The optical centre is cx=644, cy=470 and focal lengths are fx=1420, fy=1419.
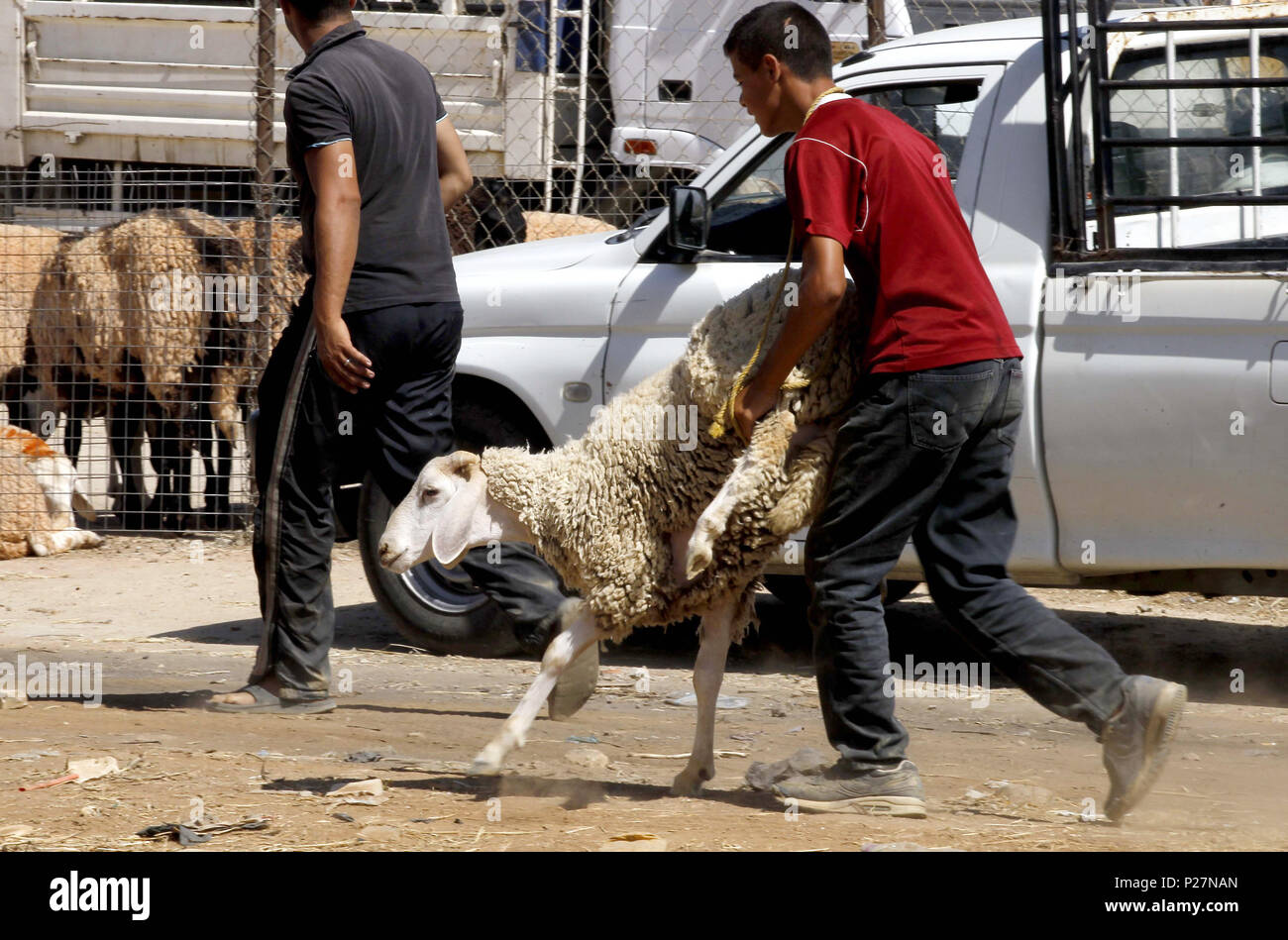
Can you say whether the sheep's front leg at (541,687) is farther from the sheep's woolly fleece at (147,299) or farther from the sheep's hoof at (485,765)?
the sheep's woolly fleece at (147,299)

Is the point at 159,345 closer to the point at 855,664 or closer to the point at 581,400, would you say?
the point at 581,400

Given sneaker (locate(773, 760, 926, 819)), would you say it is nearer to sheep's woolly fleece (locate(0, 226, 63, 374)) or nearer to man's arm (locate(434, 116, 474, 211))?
man's arm (locate(434, 116, 474, 211))

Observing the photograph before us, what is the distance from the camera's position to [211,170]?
959cm

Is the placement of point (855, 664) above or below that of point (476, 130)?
below

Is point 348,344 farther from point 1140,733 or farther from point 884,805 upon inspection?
point 1140,733

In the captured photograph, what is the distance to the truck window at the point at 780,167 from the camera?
5508 millimetres

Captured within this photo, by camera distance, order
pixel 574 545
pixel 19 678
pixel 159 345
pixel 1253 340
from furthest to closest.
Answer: pixel 159 345 → pixel 19 678 → pixel 1253 340 → pixel 574 545

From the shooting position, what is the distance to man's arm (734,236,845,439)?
3477 mm

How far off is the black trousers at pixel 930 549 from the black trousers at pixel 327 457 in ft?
4.76

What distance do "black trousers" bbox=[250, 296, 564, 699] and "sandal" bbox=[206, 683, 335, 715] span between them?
3cm

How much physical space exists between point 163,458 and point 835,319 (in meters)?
6.08

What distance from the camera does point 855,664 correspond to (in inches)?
146

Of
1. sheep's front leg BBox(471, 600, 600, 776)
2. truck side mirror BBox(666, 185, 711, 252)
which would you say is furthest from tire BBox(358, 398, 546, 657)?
sheep's front leg BBox(471, 600, 600, 776)

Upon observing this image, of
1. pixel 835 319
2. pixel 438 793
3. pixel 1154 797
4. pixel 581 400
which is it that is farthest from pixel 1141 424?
pixel 438 793
